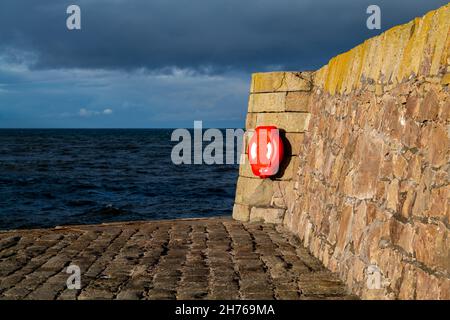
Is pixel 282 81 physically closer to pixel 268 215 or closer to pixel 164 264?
pixel 268 215

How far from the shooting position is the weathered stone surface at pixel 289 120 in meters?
8.78

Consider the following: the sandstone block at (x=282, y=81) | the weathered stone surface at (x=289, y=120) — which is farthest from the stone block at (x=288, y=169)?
the sandstone block at (x=282, y=81)

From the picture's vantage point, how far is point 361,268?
473 cm

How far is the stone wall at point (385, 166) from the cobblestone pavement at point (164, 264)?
1.43 feet

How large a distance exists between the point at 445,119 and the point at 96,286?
3.50 metres

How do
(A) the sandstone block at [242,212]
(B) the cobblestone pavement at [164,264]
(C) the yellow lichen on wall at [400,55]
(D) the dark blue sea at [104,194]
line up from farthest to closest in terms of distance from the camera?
(D) the dark blue sea at [104,194] < (A) the sandstone block at [242,212] < (B) the cobblestone pavement at [164,264] < (C) the yellow lichen on wall at [400,55]

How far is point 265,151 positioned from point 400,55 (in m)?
4.60

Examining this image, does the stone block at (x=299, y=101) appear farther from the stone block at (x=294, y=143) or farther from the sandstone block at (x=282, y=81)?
the stone block at (x=294, y=143)

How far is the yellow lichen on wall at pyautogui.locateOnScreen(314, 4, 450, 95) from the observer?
3.66 metres

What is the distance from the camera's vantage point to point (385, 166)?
449cm

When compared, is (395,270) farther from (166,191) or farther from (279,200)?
(166,191)

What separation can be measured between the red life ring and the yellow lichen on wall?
7.57 ft

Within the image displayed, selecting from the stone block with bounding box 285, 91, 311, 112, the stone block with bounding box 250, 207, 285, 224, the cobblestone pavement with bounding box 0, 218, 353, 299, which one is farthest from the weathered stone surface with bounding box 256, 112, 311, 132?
the cobblestone pavement with bounding box 0, 218, 353, 299
